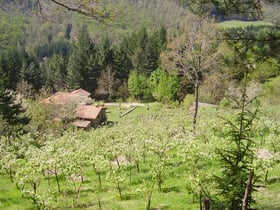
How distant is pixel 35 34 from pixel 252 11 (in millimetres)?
157535

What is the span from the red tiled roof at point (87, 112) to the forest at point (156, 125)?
2.69 metres

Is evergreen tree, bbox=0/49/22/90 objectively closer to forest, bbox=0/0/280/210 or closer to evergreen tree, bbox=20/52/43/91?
forest, bbox=0/0/280/210

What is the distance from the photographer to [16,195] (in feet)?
43.9

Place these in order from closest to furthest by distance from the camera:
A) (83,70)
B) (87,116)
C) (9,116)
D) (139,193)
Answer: (139,193), (9,116), (87,116), (83,70)

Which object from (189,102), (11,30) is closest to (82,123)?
(189,102)

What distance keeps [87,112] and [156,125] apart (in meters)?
20.1

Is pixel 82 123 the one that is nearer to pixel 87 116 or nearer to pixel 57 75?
pixel 87 116

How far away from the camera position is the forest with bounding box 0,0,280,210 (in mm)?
7172

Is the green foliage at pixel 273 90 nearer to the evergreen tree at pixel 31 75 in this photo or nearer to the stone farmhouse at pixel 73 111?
the stone farmhouse at pixel 73 111

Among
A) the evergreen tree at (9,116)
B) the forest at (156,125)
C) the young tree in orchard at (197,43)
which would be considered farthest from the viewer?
the evergreen tree at (9,116)

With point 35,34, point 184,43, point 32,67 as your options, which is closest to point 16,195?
point 184,43

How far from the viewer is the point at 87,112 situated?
4253 centimetres

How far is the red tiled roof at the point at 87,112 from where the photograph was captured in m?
41.8

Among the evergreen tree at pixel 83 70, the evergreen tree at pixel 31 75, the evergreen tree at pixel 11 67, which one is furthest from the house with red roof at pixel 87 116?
the evergreen tree at pixel 83 70
